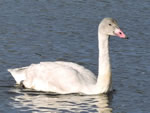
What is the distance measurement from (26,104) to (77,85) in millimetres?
1345

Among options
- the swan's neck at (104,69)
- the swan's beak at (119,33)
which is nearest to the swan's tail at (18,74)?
the swan's neck at (104,69)

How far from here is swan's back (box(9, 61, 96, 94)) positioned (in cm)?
1570

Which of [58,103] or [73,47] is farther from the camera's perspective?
[73,47]

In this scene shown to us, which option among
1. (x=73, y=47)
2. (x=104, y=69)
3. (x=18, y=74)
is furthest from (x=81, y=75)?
(x=73, y=47)

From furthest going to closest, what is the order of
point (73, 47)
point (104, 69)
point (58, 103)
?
A: point (73, 47) → point (104, 69) → point (58, 103)

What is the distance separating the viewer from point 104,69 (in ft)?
52.2

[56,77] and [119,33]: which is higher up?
[119,33]

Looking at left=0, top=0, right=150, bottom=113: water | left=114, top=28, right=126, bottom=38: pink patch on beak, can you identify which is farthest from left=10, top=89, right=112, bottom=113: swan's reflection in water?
left=114, top=28, right=126, bottom=38: pink patch on beak

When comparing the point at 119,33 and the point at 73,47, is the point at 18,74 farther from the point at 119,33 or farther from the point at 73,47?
the point at 73,47

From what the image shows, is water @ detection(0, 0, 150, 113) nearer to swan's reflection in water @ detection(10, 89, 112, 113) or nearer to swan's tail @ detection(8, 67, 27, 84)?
swan's reflection in water @ detection(10, 89, 112, 113)

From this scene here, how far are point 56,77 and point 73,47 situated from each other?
9.67 ft

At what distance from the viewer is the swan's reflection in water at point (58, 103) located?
573 inches

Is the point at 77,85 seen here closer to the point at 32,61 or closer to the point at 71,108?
the point at 71,108

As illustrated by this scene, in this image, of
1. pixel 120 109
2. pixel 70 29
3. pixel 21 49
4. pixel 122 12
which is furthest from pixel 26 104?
pixel 122 12
